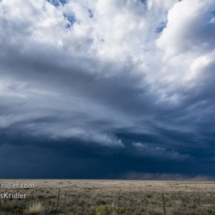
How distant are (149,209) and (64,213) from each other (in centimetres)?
786

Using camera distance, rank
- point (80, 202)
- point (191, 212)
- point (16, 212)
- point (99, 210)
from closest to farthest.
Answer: point (16, 212) → point (99, 210) → point (191, 212) → point (80, 202)

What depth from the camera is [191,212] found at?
22.7 meters

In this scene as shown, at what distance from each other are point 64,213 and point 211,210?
1314 cm

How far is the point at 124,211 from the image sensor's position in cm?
2138

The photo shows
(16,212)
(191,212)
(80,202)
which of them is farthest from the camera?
(80,202)

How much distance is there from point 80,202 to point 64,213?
6355 millimetres

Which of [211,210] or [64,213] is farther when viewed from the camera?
[211,210]

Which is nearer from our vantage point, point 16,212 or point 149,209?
point 16,212

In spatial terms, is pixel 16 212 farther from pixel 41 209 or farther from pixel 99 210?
pixel 99 210

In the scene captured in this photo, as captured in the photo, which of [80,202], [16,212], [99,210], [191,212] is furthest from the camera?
[80,202]

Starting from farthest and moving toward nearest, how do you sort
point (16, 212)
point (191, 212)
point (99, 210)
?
point (191, 212), point (99, 210), point (16, 212)

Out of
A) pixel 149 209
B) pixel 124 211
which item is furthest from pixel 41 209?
pixel 149 209

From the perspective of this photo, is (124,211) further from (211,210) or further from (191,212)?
(211,210)

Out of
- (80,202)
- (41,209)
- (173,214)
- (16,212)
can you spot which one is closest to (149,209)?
(173,214)
